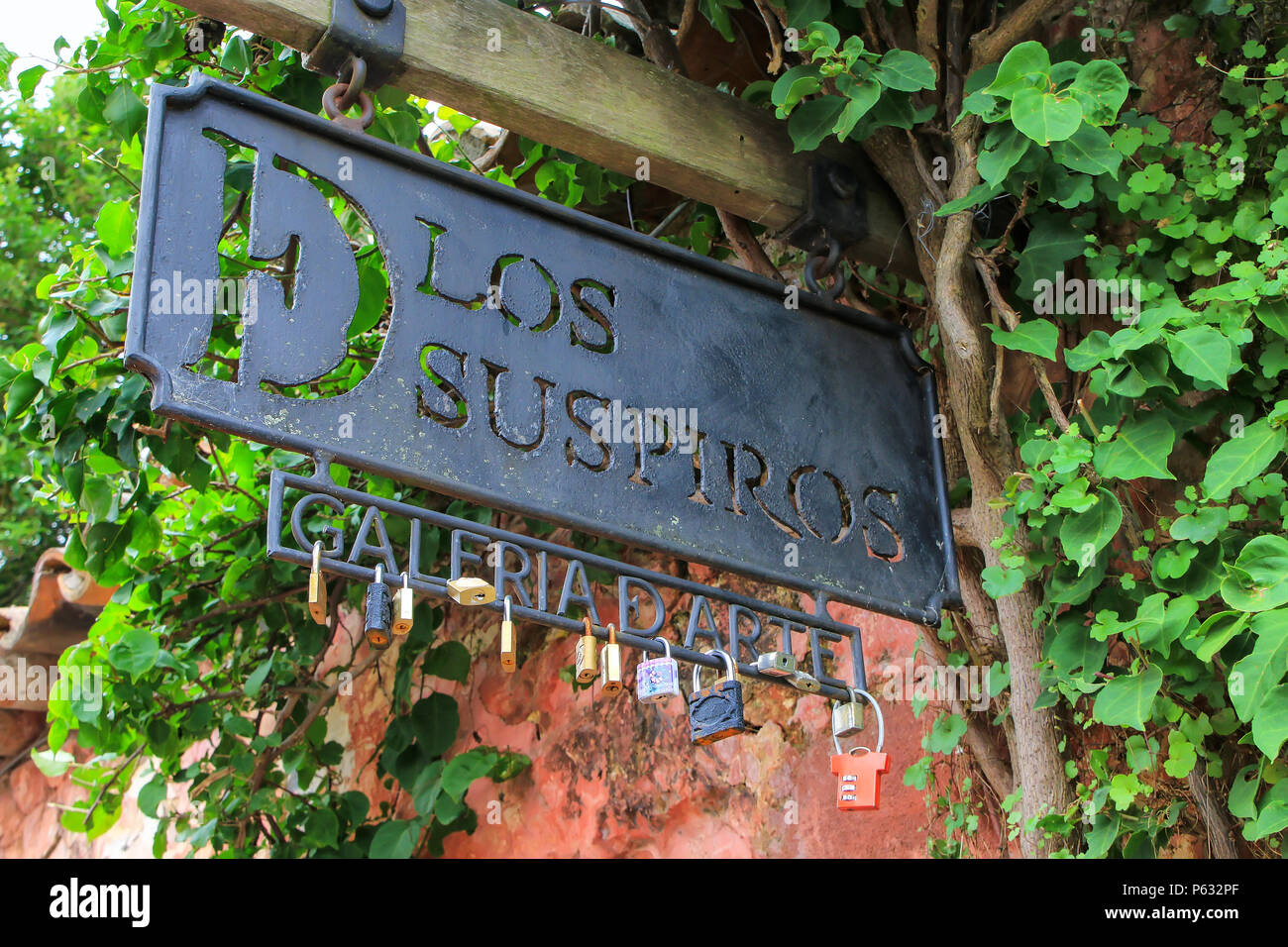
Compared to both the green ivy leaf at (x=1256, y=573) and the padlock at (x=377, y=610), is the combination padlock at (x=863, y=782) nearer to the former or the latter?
the green ivy leaf at (x=1256, y=573)

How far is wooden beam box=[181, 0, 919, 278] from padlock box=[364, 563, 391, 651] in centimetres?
81

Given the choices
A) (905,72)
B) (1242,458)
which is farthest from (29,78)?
(1242,458)

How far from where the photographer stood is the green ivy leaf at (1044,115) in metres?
1.92

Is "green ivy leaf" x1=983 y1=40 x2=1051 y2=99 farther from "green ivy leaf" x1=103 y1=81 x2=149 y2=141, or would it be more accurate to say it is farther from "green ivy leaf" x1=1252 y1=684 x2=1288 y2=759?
"green ivy leaf" x1=103 y1=81 x2=149 y2=141

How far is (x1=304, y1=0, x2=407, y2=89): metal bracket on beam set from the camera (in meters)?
1.92

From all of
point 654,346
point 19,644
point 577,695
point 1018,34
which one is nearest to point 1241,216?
point 1018,34

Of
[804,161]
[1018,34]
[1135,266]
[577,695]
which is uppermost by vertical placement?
[1018,34]

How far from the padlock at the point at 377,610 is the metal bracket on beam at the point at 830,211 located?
1.12m

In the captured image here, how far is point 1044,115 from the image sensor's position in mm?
1944

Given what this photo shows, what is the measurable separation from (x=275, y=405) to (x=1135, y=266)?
4.67 ft

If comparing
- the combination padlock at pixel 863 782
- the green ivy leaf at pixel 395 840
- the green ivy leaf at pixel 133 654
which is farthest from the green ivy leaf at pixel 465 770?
the combination padlock at pixel 863 782

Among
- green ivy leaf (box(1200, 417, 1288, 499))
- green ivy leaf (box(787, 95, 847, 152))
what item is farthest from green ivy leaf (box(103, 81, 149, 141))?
green ivy leaf (box(1200, 417, 1288, 499))
